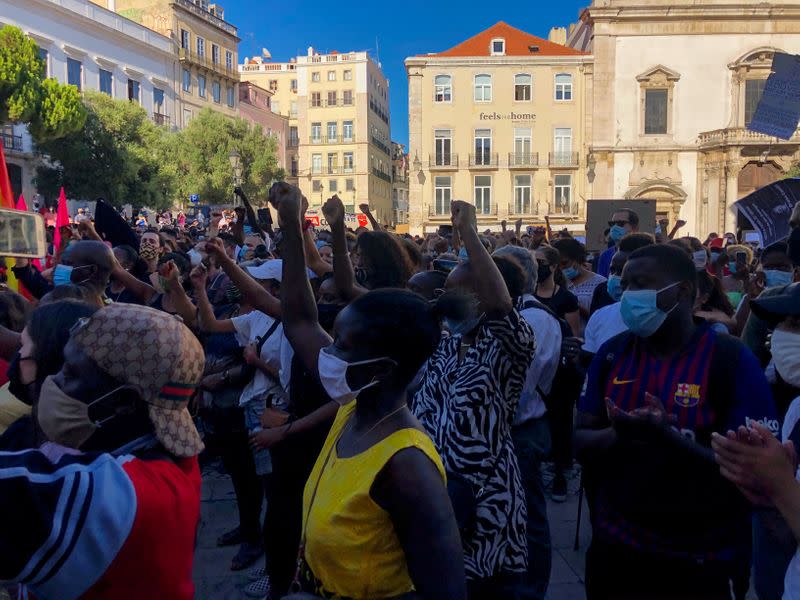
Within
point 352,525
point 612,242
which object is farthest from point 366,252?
point 612,242

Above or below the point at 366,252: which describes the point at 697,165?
above

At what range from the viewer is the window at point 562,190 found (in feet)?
134

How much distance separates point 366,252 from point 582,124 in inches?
1539

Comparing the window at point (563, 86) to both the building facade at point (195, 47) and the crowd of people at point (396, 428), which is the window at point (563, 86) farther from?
the crowd of people at point (396, 428)

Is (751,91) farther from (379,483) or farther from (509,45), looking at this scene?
(379,483)

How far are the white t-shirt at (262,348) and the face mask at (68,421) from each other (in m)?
2.31

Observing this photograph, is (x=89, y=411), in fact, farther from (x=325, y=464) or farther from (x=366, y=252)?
(x=366, y=252)

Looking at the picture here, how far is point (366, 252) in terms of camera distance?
152 inches

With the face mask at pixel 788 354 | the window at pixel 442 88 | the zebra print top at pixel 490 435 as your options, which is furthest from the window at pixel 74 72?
the face mask at pixel 788 354

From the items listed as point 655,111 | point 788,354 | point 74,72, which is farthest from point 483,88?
point 788,354

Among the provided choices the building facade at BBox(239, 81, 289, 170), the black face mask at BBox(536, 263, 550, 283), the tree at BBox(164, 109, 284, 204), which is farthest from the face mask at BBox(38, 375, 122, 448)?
the building facade at BBox(239, 81, 289, 170)

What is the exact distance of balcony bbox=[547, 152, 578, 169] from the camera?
133 ft

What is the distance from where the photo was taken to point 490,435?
2.78 metres

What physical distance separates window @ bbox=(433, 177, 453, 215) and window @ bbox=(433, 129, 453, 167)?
3.04 feet
